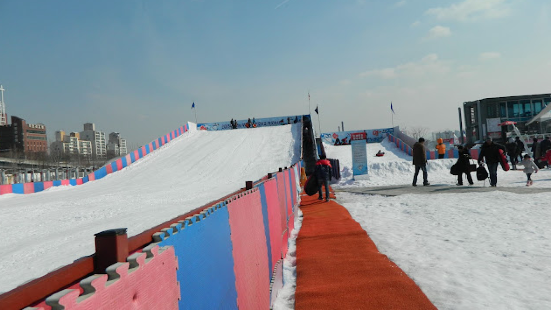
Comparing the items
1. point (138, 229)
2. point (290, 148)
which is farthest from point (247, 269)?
point (290, 148)

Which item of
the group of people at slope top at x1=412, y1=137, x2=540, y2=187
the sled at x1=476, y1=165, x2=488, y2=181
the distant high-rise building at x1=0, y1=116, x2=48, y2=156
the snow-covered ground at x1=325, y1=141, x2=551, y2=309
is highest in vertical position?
the distant high-rise building at x1=0, y1=116, x2=48, y2=156

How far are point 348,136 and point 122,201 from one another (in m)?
34.1

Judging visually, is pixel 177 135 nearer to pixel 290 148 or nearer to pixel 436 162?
pixel 290 148

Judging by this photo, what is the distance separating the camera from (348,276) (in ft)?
15.7

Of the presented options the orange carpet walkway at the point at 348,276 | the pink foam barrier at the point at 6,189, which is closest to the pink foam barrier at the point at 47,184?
the pink foam barrier at the point at 6,189

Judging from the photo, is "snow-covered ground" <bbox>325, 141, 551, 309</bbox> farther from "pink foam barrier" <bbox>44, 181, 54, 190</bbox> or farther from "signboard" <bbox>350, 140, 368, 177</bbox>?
"pink foam barrier" <bbox>44, 181, 54, 190</bbox>

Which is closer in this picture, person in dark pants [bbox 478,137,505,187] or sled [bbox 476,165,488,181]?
person in dark pants [bbox 478,137,505,187]

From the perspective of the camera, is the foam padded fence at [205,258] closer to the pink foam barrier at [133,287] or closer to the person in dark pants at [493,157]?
the pink foam barrier at [133,287]

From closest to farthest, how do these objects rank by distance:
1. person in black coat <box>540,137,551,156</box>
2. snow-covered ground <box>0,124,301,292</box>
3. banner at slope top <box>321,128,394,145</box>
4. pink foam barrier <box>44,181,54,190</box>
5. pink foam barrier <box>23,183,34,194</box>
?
snow-covered ground <box>0,124,301,292</box> → pink foam barrier <box>23,183,34,194</box> → pink foam barrier <box>44,181,54,190</box> → person in black coat <box>540,137,551,156</box> → banner at slope top <box>321,128,394,145</box>

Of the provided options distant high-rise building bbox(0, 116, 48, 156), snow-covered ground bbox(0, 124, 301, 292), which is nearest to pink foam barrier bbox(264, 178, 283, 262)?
snow-covered ground bbox(0, 124, 301, 292)

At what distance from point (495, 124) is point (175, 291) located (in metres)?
54.2

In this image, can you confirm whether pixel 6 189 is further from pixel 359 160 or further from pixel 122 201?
pixel 359 160

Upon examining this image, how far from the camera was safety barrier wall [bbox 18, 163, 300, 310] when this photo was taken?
4.37 feet

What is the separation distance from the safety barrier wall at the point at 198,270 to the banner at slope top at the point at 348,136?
38.7 meters
